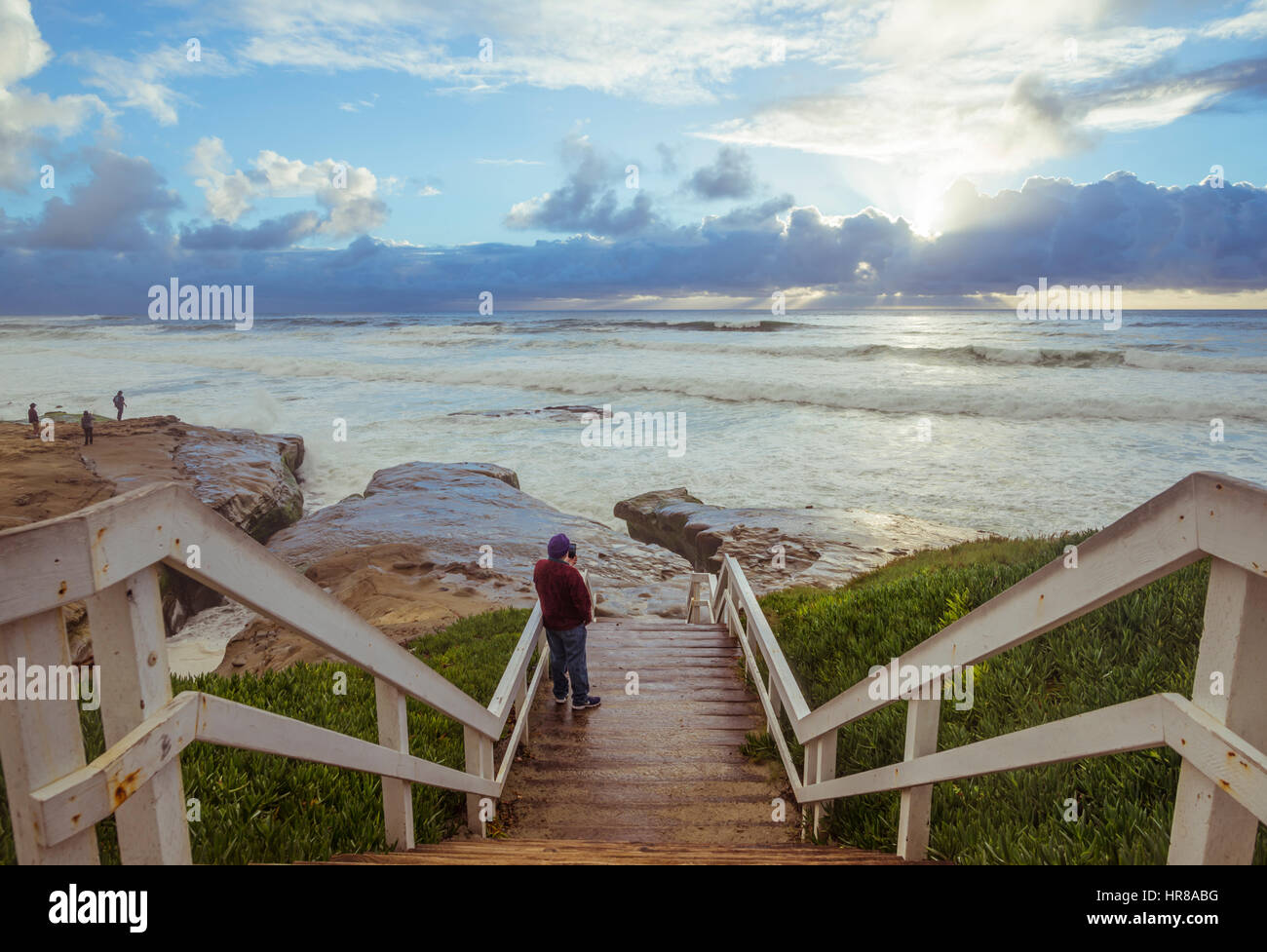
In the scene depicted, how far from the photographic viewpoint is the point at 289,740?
6.91 ft

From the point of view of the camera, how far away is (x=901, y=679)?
2.93 meters

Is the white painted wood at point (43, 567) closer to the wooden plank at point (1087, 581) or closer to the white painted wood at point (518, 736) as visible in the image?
the wooden plank at point (1087, 581)

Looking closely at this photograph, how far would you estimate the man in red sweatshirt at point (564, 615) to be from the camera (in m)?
6.68

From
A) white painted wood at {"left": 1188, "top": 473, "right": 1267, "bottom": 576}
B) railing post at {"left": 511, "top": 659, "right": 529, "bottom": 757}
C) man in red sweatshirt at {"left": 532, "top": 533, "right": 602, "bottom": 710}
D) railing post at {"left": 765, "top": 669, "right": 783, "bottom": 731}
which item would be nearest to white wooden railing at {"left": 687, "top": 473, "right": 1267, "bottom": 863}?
white painted wood at {"left": 1188, "top": 473, "right": 1267, "bottom": 576}

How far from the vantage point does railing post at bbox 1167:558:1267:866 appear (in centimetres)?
147

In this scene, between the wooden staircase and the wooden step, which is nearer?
the wooden step

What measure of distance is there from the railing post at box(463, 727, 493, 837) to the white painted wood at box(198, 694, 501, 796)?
88 cm

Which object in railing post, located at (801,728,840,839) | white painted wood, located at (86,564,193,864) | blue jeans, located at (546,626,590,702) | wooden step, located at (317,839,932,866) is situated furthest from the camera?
blue jeans, located at (546,626,590,702)

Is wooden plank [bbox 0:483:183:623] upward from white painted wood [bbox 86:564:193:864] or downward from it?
upward

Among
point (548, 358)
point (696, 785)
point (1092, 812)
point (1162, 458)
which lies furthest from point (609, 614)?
point (548, 358)

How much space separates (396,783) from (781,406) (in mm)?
40542

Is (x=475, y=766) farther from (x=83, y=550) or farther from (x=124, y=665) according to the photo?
(x=83, y=550)

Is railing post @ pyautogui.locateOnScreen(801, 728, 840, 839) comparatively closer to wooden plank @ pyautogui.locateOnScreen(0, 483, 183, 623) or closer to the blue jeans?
the blue jeans
